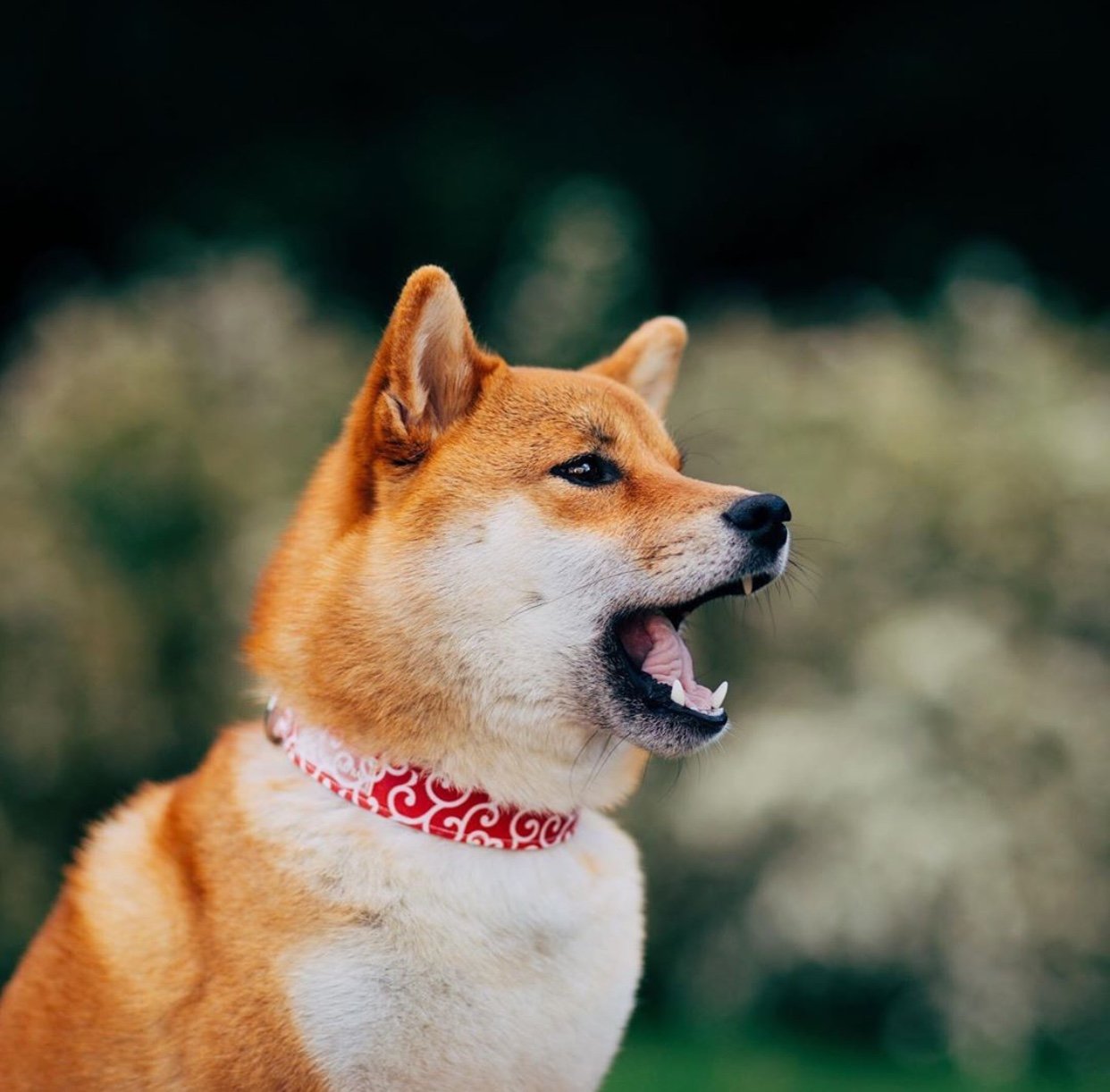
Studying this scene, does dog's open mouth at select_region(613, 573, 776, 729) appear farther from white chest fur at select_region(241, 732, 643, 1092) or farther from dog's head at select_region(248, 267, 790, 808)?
white chest fur at select_region(241, 732, 643, 1092)

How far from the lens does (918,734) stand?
5.70m

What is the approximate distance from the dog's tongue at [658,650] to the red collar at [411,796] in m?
0.35

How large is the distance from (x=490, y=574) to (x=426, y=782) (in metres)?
0.39

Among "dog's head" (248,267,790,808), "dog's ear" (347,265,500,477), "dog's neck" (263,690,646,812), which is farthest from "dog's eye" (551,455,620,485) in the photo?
"dog's neck" (263,690,646,812)

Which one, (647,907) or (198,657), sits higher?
(198,657)

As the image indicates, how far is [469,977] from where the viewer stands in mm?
2324

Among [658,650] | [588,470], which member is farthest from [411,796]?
[588,470]

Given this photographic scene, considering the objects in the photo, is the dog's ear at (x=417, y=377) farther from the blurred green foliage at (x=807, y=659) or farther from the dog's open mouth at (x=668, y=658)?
the blurred green foliage at (x=807, y=659)

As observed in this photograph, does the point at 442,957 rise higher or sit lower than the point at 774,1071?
higher

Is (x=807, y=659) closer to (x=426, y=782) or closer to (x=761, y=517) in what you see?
(x=761, y=517)

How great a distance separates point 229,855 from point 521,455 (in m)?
0.89

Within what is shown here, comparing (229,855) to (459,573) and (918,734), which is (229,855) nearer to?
(459,573)

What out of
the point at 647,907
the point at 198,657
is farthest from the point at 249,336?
the point at 647,907

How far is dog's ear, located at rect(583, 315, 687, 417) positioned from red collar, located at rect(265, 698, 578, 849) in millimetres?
1058
